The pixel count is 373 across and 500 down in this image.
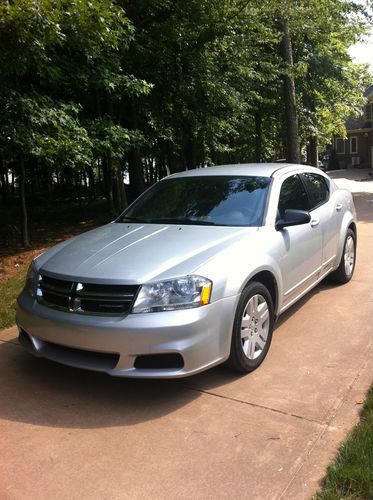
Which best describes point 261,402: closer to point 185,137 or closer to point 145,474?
point 145,474

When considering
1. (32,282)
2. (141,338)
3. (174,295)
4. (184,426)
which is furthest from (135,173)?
(184,426)

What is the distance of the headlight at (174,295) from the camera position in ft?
10.9

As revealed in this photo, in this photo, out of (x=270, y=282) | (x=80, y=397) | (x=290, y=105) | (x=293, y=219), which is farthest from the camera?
(x=290, y=105)

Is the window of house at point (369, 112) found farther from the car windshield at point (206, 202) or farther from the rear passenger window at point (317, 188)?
the car windshield at point (206, 202)

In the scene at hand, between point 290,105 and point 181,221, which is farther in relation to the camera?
point 290,105

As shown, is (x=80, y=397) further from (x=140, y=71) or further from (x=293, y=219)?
(x=140, y=71)

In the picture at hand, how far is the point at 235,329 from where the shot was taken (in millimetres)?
3633

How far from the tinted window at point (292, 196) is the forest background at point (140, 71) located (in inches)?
129

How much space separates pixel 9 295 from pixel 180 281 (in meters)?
3.59

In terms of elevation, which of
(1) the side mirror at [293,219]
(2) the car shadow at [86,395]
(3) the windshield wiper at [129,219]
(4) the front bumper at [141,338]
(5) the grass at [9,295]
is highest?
(3) the windshield wiper at [129,219]

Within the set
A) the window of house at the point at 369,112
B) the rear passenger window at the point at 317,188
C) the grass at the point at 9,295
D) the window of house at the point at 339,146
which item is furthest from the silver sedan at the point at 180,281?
the window of house at the point at 339,146

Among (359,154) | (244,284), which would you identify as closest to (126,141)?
(244,284)

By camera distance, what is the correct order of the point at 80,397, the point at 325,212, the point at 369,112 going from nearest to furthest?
the point at 80,397, the point at 325,212, the point at 369,112

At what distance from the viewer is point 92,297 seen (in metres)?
3.44
